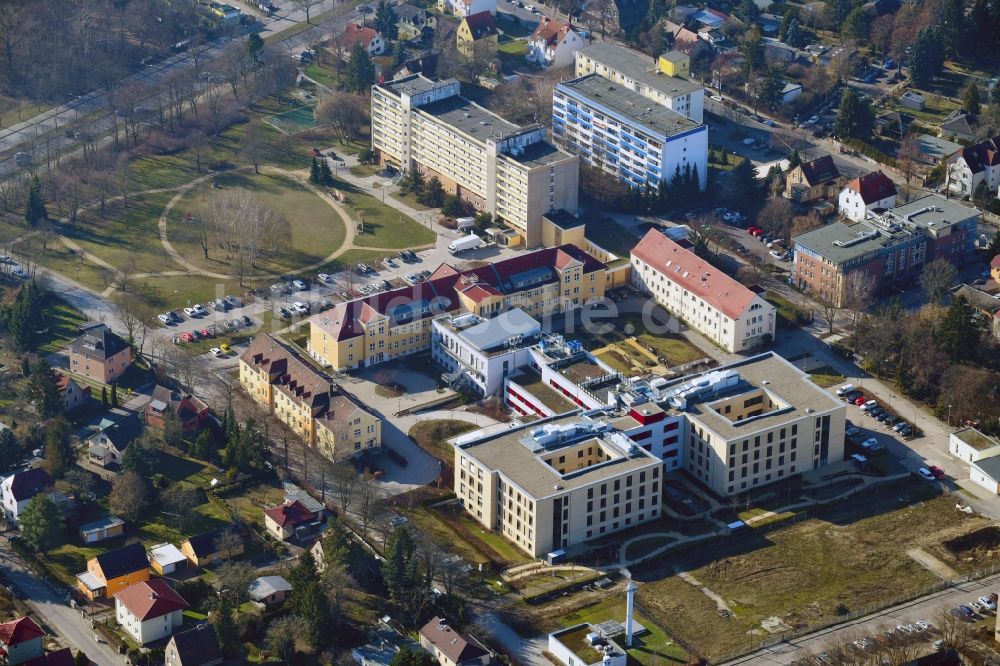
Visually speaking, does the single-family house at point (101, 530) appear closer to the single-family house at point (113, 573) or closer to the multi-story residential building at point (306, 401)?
the single-family house at point (113, 573)

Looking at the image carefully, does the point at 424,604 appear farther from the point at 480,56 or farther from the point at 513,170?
the point at 480,56

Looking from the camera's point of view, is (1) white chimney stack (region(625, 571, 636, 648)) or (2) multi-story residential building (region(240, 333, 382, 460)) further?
(2) multi-story residential building (region(240, 333, 382, 460))

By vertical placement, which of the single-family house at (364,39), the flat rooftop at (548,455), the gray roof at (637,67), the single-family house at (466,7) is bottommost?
the flat rooftop at (548,455)

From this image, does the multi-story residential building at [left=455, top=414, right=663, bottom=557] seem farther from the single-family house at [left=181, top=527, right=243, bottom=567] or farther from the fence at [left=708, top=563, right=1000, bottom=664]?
the single-family house at [left=181, top=527, right=243, bottom=567]

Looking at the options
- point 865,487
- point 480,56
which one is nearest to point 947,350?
point 865,487

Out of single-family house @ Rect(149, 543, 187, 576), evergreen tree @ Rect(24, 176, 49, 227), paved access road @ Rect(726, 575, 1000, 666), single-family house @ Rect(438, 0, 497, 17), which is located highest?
single-family house @ Rect(438, 0, 497, 17)

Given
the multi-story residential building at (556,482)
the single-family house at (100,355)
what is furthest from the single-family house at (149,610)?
the single-family house at (100,355)

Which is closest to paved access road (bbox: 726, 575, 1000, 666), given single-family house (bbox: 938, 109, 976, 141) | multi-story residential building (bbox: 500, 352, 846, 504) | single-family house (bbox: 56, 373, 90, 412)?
multi-story residential building (bbox: 500, 352, 846, 504)
